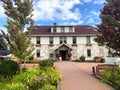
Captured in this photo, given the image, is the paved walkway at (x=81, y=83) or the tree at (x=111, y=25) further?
the tree at (x=111, y=25)

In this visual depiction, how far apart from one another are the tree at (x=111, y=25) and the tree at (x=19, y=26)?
6.73m

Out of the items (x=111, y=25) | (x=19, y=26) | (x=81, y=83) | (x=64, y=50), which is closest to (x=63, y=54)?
(x=64, y=50)

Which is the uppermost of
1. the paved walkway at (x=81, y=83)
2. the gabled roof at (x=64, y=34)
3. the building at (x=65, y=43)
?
the gabled roof at (x=64, y=34)

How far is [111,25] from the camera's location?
22.4 metres

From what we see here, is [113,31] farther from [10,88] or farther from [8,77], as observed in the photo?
[10,88]

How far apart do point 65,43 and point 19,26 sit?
36.4 m

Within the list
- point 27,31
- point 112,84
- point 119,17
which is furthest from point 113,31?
point 27,31

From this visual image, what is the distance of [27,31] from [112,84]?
39.8ft

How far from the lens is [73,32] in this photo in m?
62.8

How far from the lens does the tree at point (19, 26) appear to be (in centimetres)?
2473

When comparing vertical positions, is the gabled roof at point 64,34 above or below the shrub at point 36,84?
above

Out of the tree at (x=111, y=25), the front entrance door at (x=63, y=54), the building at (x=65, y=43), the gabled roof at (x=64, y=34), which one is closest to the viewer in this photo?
the tree at (x=111, y=25)

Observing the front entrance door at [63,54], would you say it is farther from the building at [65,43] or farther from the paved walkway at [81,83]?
the paved walkway at [81,83]

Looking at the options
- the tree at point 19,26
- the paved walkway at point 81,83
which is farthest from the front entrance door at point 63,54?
the paved walkway at point 81,83
